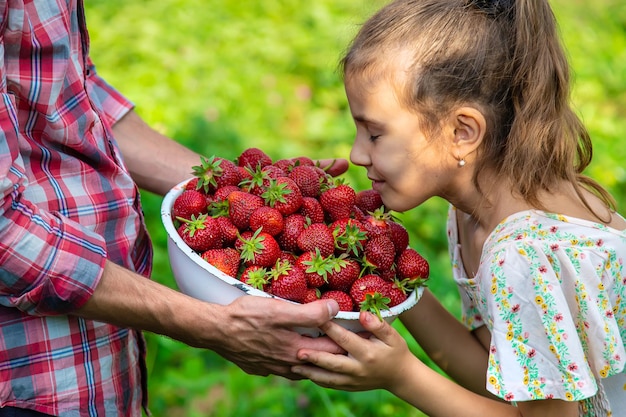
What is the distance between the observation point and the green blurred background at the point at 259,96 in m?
2.98

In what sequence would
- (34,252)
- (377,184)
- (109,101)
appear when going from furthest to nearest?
(109,101) → (377,184) → (34,252)

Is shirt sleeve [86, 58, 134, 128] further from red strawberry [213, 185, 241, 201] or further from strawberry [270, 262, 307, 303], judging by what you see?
strawberry [270, 262, 307, 303]

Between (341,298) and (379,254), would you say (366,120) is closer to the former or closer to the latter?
(379,254)

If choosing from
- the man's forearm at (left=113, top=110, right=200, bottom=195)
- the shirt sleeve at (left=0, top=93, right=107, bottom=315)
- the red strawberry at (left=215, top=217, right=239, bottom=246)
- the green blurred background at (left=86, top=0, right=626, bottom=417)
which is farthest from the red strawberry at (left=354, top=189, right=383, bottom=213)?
the green blurred background at (left=86, top=0, right=626, bottom=417)

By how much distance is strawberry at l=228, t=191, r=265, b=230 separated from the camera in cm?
177

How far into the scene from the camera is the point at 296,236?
1770 millimetres

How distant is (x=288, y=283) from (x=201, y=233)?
0.75 feet

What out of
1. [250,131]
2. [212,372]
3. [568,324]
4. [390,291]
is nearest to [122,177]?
[390,291]

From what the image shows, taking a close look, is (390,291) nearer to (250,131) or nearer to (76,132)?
(76,132)

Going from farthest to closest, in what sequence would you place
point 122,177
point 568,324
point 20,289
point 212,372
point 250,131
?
1. point 250,131
2. point 212,372
3. point 122,177
4. point 568,324
5. point 20,289

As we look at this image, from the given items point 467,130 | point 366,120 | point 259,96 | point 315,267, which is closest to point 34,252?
point 315,267

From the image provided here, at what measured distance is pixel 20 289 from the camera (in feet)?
5.13

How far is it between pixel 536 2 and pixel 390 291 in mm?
752

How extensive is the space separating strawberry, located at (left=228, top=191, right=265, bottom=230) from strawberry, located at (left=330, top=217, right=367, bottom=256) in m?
0.18
